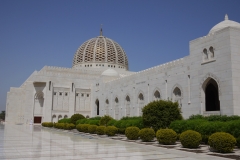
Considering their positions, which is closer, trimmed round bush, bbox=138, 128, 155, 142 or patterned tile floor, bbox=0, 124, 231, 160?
patterned tile floor, bbox=0, 124, 231, 160

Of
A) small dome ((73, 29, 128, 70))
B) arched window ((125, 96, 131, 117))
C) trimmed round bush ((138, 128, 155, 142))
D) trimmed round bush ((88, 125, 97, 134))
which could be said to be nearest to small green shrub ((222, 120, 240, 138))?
trimmed round bush ((138, 128, 155, 142))

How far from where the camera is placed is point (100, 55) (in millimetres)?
45344

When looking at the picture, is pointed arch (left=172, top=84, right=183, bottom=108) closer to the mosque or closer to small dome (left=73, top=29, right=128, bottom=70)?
the mosque

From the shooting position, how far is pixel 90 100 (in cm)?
3944

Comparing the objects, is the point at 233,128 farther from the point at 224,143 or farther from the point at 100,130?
the point at 100,130

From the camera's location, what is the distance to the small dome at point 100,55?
45.2 meters

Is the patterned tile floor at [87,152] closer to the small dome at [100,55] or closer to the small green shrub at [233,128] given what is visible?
the small green shrub at [233,128]

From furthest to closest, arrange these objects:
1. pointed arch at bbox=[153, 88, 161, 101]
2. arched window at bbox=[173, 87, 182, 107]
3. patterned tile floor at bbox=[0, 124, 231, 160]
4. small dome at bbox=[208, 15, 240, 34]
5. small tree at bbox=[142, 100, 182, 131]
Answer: pointed arch at bbox=[153, 88, 161, 101] → arched window at bbox=[173, 87, 182, 107] → small dome at bbox=[208, 15, 240, 34] → small tree at bbox=[142, 100, 182, 131] → patterned tile floor at bbox=[0, 124, 231, 160]

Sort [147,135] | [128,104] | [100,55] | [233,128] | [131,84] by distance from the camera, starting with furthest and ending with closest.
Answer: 1. [100,55]
2. [128,104]
3. [131,84]
4. [147,135]
5. [233,128]

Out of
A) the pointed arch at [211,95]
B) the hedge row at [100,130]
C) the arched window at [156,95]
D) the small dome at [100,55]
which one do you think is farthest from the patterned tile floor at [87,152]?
the small dome at [100,55]

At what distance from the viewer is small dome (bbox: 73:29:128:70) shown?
1780 inches

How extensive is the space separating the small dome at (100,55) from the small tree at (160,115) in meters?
29.6

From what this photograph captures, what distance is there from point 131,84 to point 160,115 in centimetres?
1320

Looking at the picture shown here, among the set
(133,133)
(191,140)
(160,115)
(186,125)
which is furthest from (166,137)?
(160,115)
